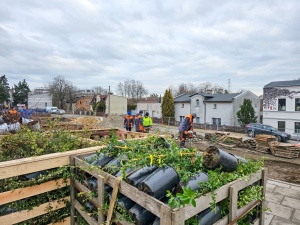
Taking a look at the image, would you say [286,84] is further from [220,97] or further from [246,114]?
[220,97]

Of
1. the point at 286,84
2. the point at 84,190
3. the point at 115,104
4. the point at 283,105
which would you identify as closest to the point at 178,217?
the point at 84,190

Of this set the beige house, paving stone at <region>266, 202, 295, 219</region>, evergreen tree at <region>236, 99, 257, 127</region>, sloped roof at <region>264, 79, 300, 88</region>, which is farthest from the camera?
the beige house

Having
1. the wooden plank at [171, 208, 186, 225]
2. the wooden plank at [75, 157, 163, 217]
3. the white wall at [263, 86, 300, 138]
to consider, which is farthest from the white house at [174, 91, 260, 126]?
the wooden plank at [171, 208, 186, 225]

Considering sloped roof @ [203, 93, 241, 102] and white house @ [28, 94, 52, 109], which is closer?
white house @ [28, 94, 52, 109]

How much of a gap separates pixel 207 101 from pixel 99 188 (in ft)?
103

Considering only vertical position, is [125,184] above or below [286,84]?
below

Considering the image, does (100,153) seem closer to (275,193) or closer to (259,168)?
(259,168)

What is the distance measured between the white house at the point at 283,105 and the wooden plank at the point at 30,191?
83.7 ft

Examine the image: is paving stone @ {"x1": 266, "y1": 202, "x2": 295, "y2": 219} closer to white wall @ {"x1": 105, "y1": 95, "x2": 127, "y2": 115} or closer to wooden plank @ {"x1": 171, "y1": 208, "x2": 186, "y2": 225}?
wooden plank @ {"x1": 171, "y1": 208, "x2": 186, "y2": 225}

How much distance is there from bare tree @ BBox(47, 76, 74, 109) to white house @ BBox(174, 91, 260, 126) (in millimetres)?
37001

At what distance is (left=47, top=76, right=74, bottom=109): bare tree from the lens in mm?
57425

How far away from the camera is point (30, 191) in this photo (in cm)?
261

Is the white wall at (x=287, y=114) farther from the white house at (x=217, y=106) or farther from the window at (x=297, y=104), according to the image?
the white house at (x=217, y=106)

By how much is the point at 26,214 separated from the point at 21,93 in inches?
2460
